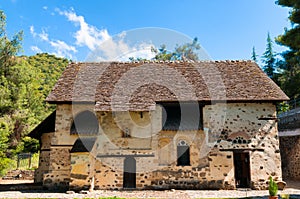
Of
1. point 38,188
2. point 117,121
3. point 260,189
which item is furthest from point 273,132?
point 38,188

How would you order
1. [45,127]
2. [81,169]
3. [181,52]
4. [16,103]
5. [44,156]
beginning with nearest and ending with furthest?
[81,169]
[44,156]
[45,127]
[16,103]
[181,52]

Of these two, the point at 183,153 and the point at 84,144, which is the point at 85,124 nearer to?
the point at 84,144

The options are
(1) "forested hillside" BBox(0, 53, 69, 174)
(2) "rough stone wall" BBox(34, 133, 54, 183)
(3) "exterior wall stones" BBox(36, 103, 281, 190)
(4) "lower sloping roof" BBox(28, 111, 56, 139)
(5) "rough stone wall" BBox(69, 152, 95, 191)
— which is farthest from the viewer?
(1) "forested hillside" BBox(0, 53, 69, 174)

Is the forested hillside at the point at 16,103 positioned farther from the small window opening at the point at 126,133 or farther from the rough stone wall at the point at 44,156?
the small window opening at the point at 126,133

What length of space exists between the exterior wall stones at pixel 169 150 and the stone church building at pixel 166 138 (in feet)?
0.16

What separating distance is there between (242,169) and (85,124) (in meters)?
8.95

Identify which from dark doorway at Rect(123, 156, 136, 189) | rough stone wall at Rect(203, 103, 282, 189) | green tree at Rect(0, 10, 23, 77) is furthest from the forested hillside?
rough stone wall at Rect(203, 103, 282, 189)

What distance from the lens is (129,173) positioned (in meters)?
13.4

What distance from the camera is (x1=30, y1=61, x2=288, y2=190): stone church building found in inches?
515

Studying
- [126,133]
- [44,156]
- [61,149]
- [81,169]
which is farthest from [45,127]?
[126,133]

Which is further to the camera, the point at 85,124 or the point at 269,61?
the point at 269,61

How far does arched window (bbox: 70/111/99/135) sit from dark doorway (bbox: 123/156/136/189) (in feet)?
7.66

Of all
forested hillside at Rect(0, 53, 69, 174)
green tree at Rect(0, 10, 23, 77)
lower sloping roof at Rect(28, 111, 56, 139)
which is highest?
green tree at Rect(0, 10, 23, 77)

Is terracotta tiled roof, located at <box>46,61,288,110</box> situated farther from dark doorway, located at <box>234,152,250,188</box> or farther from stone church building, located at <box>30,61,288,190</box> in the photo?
dark doorway, located at <box>234,152,250,188</box>
